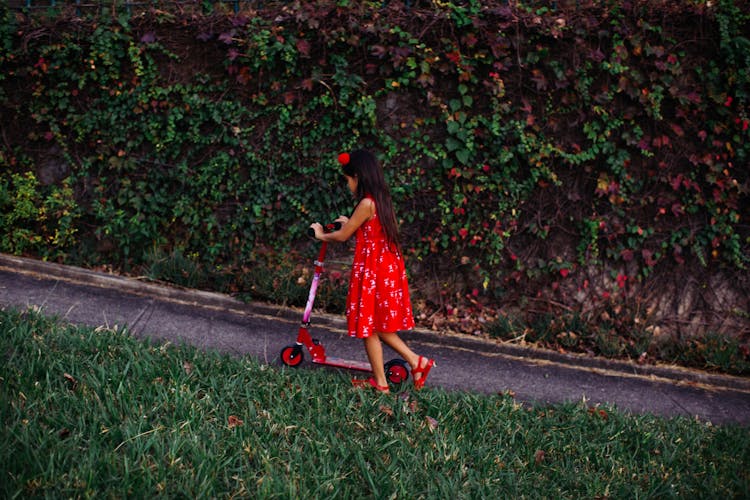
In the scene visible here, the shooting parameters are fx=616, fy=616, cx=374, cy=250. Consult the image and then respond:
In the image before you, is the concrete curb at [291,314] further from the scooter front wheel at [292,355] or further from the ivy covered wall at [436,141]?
the scooter front wheel at [292,355]

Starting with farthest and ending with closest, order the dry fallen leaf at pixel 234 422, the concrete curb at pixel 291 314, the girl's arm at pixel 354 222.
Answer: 1. the concrete curb at pixel 291 314
2. the girl's arm at pixel 354 222
3. the dry fallen leaf at pixel 234 422

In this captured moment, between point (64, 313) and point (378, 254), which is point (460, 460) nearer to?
point (378, 254)

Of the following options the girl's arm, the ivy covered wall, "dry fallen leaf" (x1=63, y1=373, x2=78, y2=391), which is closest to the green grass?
"dry fallen leaf" (x1=63, y1=373, x2=78, y2=391)

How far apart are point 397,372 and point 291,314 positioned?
155 centimetres

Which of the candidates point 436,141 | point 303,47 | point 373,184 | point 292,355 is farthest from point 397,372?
point 303,47

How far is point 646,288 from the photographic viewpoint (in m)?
5.84

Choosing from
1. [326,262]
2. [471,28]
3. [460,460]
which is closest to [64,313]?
[326,262]

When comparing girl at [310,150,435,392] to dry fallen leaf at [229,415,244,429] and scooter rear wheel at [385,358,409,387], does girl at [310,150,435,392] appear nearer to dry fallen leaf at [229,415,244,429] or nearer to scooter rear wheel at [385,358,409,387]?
scooter rear wheel at [385,358,409,387]

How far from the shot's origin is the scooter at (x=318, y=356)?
4.19 metres

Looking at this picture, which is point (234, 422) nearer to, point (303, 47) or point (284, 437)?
point (284, 437)

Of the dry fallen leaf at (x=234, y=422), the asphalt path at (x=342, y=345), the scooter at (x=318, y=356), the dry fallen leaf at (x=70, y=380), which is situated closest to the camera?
the dry fallen leaf at (x=234, y=422)

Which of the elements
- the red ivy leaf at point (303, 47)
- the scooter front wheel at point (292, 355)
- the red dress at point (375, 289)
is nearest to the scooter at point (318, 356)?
the scooter front wheel at point (292, 355)

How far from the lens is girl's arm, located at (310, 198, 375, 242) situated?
3.91 meters

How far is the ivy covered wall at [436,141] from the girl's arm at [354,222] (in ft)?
6.19
